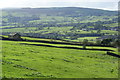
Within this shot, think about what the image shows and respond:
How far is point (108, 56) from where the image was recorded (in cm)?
7944

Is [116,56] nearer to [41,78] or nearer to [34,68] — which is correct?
[34,68]

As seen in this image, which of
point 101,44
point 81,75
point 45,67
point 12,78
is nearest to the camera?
point 12,78

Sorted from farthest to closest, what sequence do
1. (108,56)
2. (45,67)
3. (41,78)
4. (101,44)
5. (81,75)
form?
(101,44) → (108,56) → (45,67) → (81,75) → (41,78)

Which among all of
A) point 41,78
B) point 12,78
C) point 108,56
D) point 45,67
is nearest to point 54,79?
point 41,78

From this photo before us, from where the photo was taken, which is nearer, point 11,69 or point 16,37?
point 11,69

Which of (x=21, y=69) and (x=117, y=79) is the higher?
(x=21, y=69)

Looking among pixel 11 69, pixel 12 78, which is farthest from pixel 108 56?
pixel 12 78

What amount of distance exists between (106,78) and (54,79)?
45.2ft

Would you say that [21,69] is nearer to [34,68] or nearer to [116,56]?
[34,68]

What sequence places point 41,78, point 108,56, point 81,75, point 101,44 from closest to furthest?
point 41,78, point 81,75, point 108,56, point 101,44

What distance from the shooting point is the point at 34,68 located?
146 ft

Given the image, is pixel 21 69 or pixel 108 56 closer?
pixel 21 69

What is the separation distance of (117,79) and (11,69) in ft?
70.4

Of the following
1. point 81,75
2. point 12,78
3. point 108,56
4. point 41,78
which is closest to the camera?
point 12,78
